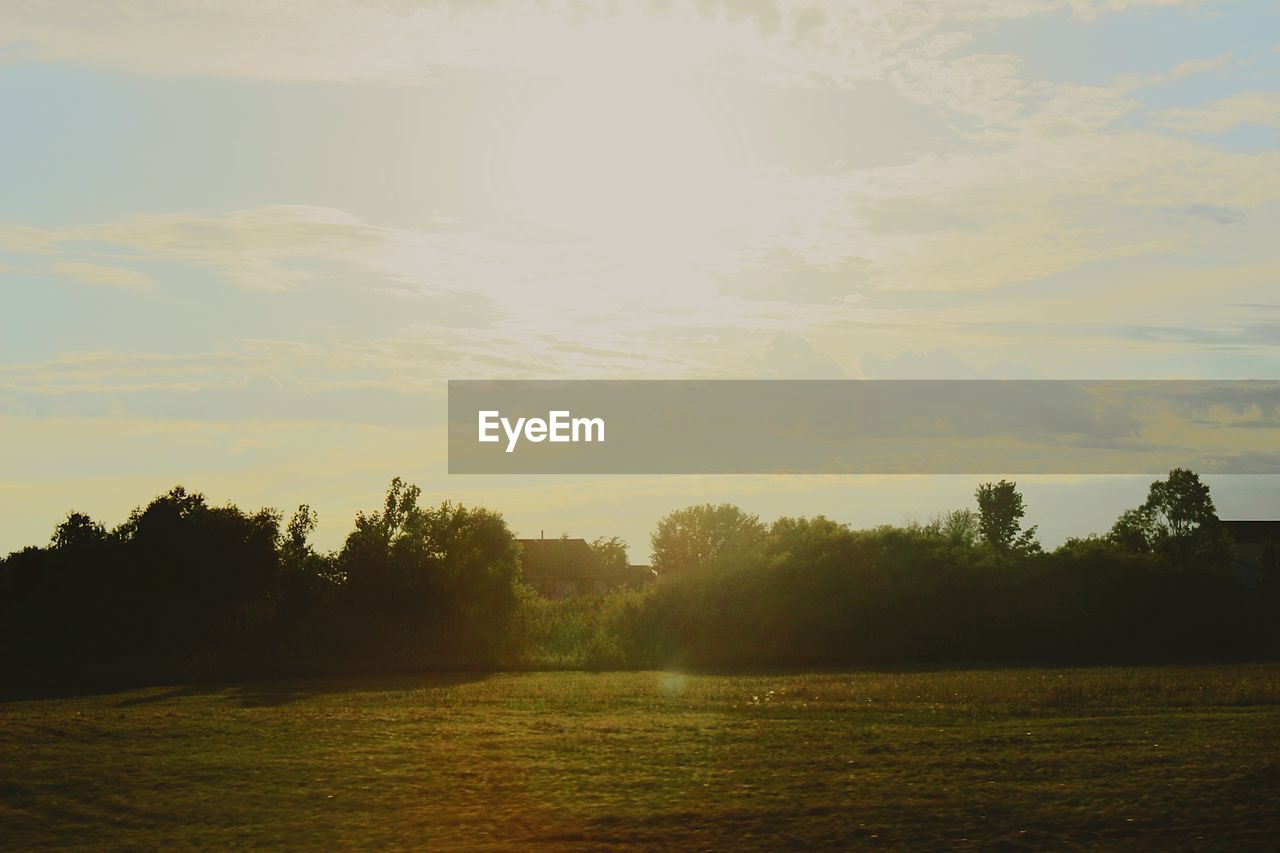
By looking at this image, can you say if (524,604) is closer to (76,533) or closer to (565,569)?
(76,533)

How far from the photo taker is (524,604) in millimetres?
45531

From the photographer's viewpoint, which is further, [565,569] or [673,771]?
[565,569]

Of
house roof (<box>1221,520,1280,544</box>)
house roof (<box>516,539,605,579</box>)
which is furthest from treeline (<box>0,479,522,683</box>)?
house roof (<box>1221,520,1280,544</box>)

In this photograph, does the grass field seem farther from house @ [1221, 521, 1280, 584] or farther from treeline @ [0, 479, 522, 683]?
house @ [1221, 521, 1280, 584]

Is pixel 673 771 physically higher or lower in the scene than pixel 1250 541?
lower

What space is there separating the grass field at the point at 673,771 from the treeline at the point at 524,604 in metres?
17.8

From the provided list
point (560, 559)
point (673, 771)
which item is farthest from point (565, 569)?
point (673, 771)

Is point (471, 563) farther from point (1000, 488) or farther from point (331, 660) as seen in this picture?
point (1000, 488)

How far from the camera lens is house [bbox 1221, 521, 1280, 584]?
68.1 m

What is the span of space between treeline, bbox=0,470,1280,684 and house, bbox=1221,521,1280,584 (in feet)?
70.3

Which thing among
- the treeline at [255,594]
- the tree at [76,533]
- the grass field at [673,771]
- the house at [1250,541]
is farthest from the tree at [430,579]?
the house at [1250,541]

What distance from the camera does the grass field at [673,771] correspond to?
11.7 metres

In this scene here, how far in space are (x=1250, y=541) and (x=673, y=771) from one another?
73.4m

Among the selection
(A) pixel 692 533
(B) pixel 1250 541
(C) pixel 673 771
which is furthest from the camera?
(A) pixel 692 533
